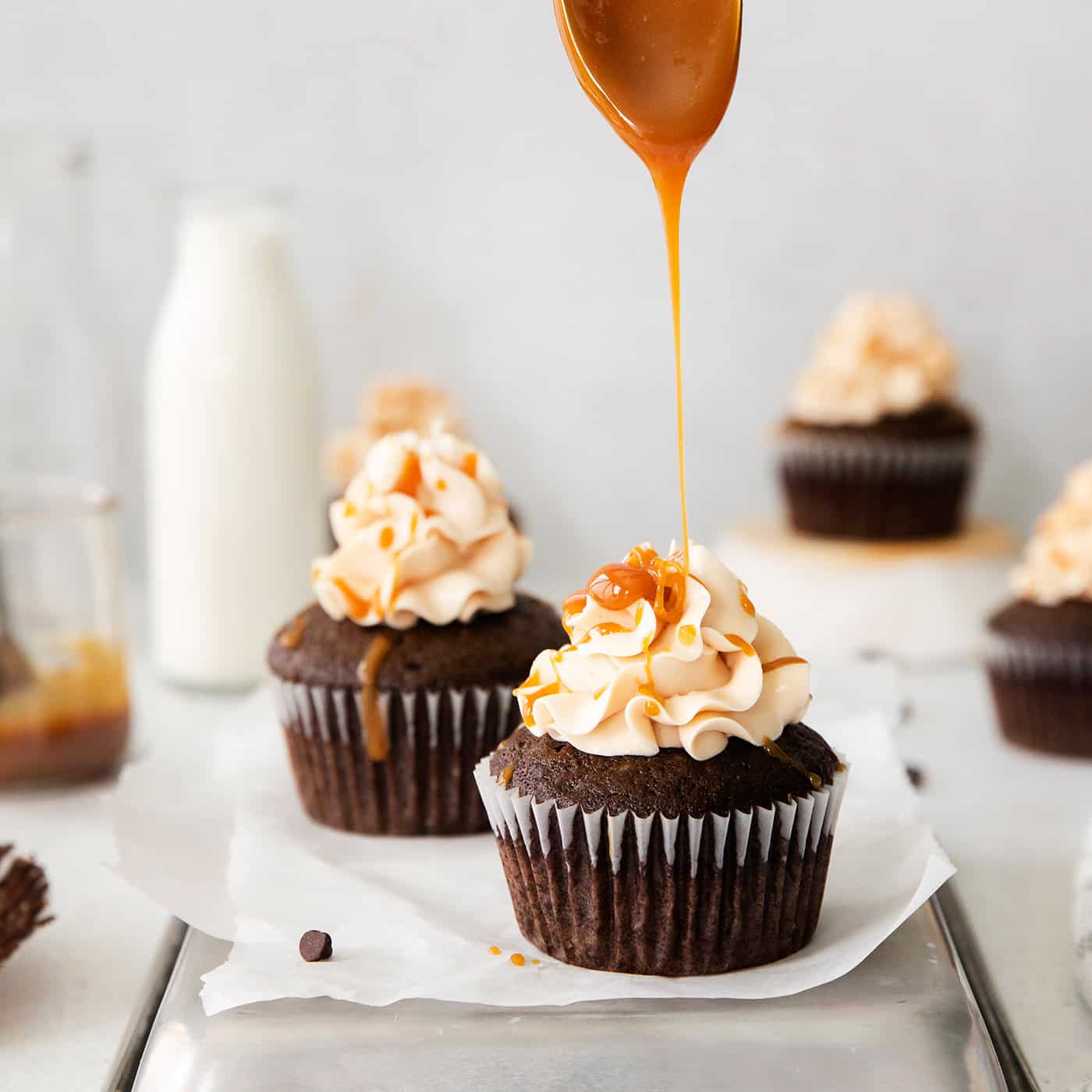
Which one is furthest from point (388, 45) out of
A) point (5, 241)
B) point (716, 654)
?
point (716, 654)

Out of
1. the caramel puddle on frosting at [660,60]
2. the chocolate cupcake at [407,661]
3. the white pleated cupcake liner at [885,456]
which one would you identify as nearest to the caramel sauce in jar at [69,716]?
the chocolate cupcake at [407,661]

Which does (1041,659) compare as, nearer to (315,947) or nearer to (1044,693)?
(1044,693)

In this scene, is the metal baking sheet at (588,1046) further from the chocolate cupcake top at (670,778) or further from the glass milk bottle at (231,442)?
the glass milk bottle at (231,442)

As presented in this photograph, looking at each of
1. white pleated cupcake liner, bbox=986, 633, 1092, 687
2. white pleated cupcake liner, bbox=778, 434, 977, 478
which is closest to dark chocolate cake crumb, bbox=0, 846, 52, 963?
white pleated cupcake liner, bbox=986, 633, 1092, 687

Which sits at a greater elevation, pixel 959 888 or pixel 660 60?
pixel 660 60

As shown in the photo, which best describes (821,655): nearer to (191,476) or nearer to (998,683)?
(998,683)

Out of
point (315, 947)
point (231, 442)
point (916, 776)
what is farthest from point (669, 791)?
point (231, 442)
